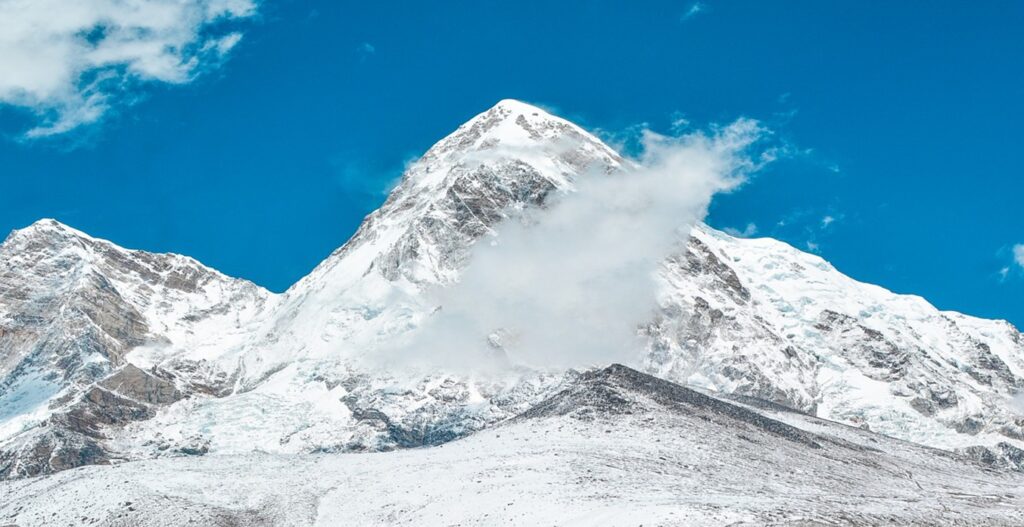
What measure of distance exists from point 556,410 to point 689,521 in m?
35.6

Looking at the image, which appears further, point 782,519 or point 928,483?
point 928,483

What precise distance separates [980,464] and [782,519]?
1945 inches

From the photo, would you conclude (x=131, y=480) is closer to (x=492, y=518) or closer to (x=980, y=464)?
(x=492, y=518)

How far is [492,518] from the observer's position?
76750 millimetres

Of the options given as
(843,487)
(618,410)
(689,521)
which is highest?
(618,410)

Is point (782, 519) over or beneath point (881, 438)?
beneath

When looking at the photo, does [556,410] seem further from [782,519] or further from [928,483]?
[782,519]

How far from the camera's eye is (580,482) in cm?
8338

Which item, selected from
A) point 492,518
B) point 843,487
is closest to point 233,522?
point 492,518

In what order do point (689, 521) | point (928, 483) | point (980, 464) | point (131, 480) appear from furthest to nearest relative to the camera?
point (980, 464)
point (928, 483)
point (131, 480)
point (689, 521)

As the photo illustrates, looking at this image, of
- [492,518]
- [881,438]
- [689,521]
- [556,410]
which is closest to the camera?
[689,521]

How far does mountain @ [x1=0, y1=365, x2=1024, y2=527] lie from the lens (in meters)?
77.4

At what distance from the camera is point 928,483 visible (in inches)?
3853

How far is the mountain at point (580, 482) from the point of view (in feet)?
254
